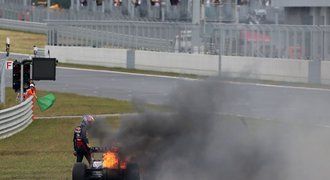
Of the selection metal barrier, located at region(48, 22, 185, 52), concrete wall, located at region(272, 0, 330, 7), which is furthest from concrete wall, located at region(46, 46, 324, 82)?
concrete wall, located at region(272, 0, 330, 7)

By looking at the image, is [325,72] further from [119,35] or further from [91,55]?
[91,55]

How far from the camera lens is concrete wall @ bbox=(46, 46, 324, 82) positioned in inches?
1976

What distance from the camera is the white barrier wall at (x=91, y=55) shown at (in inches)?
2571

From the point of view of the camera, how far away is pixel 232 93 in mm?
20062

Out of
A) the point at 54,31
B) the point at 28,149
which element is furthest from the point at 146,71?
the point at 28,149

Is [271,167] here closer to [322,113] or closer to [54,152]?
[322,113]

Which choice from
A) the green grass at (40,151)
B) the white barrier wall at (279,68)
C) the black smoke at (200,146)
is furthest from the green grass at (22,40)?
the black smoke at (200,146)

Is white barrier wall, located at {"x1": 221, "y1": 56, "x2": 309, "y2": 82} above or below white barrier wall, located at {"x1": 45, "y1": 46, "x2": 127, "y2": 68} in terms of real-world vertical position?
below

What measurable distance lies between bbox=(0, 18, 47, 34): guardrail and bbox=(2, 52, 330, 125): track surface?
94.3 ft

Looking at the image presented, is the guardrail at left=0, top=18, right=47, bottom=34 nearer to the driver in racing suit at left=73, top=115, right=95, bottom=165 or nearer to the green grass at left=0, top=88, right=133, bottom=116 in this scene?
the green grass at left=0, top=88, right=133, bottom=116

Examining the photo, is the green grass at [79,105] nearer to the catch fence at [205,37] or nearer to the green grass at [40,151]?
the green grass at [40,151]

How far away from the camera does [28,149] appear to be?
93.9ft

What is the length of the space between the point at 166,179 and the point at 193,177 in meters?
0.51

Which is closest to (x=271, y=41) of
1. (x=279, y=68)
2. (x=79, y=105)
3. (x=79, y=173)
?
(x=279, y=68)
